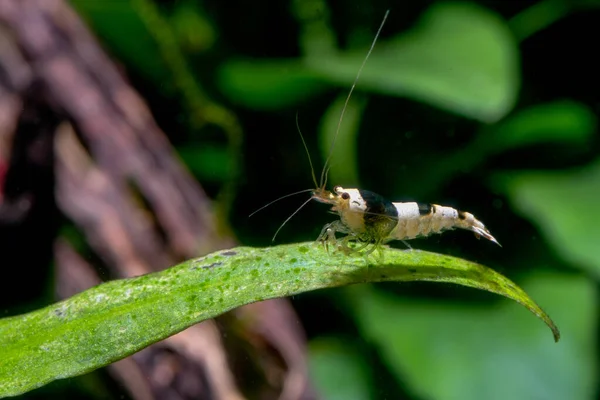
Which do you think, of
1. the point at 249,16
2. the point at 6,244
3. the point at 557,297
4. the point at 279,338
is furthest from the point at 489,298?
the point at 6,244

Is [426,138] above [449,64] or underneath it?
underneath

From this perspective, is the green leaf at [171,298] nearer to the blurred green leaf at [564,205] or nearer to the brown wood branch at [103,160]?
the brown wood branch at [103,160]

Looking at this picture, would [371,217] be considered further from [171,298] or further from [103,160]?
[103,160]

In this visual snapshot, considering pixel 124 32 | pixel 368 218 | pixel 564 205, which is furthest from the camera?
pixel 124 32

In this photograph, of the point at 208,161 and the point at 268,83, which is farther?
the point at 208,161

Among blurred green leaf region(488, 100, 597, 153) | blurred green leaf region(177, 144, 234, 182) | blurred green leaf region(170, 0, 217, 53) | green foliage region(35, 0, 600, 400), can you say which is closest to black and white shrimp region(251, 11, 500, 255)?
green foliage region(35, 0, 600, 400)

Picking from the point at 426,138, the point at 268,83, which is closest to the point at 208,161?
the point at 268,83

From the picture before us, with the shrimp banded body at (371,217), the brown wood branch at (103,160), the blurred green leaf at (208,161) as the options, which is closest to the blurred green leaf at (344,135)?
the blurred green leaf at (208,161)
